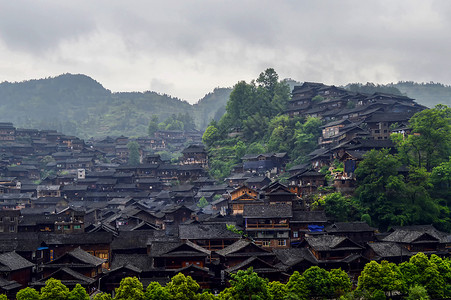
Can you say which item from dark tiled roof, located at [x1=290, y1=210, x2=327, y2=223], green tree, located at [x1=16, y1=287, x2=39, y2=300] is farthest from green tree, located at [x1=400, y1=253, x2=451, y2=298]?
green tree, located at [x1=16, y1=287, x2=39, y2=300]

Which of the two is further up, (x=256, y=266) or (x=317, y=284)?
(x=256, y=266)

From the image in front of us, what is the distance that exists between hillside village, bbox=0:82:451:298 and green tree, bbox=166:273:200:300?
5.98m

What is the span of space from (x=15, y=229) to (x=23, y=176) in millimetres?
42122

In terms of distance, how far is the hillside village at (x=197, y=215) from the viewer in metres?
45.3

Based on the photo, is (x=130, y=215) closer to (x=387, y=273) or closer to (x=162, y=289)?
(x=162, y=289)

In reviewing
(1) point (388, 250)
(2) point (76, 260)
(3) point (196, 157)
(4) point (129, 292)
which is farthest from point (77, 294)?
(3) point (196, 157)

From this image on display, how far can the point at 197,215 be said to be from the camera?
69375 mm

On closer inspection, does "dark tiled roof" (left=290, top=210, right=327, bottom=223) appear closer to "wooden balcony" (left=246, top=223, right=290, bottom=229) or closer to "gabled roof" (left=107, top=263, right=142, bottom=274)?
"wooden balcony" (left=246, top=223, right=290, bottom=229)

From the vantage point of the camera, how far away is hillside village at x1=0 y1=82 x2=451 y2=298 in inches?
1785

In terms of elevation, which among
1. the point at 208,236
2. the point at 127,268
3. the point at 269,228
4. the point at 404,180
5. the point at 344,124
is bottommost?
the point at 127,268

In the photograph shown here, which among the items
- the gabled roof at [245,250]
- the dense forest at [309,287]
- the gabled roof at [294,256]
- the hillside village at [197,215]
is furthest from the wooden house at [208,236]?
the dense forest at [309,287]

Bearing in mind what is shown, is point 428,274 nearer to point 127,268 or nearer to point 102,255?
point 127,268

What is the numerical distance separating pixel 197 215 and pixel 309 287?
31.8m

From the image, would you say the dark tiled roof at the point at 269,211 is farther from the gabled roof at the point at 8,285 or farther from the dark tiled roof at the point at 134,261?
the gabled roof at the point at 8,285
